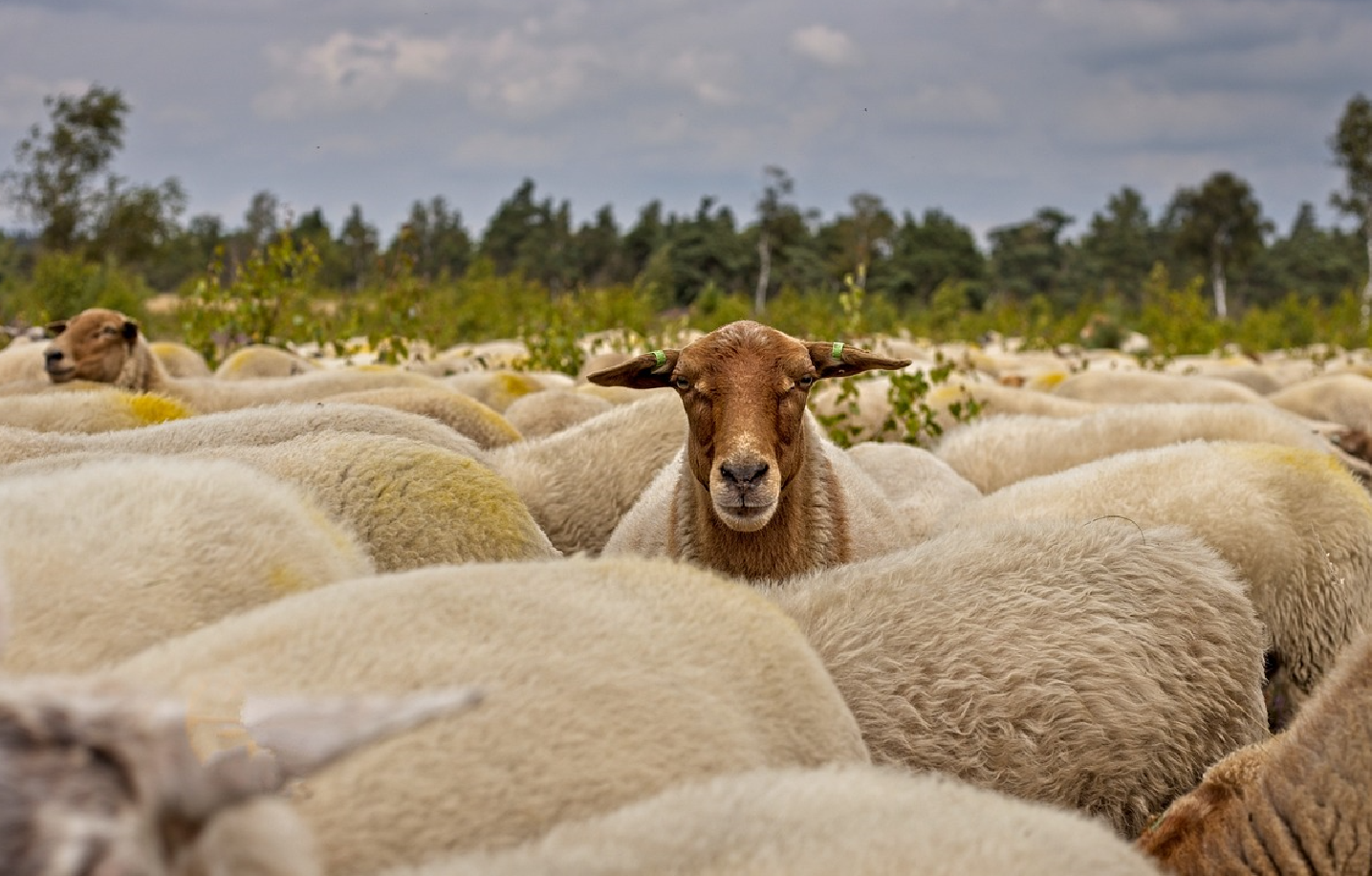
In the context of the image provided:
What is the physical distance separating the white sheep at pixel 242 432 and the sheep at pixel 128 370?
2.20 m

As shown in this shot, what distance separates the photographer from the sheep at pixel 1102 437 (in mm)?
6949

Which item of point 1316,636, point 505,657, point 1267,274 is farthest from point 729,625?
point 1267,274

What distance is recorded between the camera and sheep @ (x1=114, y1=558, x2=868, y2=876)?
1.90 m

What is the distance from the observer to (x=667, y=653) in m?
2.35

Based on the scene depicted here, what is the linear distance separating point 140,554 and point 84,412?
354 centimetres

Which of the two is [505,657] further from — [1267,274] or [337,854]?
[1267,274]

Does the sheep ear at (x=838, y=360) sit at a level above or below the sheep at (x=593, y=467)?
above

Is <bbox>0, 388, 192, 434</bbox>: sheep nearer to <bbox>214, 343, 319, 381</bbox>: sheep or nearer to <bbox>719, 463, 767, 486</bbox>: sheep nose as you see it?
<bbox>719, 463, 767, 486</bbox>: sheep nose

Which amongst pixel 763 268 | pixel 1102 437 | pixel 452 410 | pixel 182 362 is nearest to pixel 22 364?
pixel 182 362

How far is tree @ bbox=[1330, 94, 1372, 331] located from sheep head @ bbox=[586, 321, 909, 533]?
53.8m

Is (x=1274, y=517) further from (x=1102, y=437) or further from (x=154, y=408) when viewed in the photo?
(x=154, y=408)

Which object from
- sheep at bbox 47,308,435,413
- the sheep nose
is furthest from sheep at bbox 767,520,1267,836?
sheep at bbox 47,308,435,413

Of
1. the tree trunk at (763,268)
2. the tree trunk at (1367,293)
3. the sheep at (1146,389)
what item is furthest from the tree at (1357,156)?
the sheep at (1146,389)

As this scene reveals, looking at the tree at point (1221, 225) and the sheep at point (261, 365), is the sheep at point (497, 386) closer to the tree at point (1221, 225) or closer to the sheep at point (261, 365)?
the sheep at point (261, 365)
